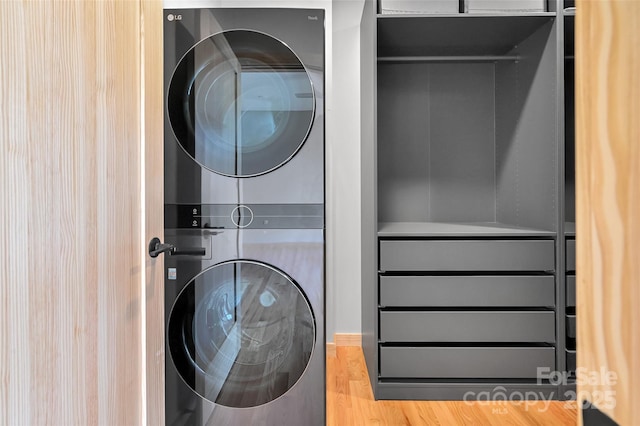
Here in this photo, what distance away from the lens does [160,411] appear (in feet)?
3.96

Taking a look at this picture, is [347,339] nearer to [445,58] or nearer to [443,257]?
[443,257]

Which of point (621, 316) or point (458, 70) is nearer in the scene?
point (621, 316)

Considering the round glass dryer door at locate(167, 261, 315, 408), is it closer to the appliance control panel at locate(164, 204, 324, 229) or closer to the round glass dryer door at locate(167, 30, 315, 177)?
the appliance control panel at locate(164, 204, 324, 229)

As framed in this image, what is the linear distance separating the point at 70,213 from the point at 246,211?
753 mm

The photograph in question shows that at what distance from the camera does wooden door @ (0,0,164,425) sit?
648 millimetres

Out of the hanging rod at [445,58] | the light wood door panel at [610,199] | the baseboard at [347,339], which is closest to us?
the light wood door panel at [610,199]

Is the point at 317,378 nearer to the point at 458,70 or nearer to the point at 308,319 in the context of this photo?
the point at 308,319

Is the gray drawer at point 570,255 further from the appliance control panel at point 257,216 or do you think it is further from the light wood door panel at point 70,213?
the light wood door panel at point 70,213

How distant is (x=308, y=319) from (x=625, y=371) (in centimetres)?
129

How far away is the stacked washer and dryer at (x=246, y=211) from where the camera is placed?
1.49 m

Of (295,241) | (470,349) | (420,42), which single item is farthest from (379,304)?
(420,42)

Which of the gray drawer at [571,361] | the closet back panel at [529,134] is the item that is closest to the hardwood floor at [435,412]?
the gray drawer at [571,361]

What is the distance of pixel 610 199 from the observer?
0.28 metres

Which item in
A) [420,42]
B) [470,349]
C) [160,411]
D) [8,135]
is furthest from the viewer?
[420,42]
